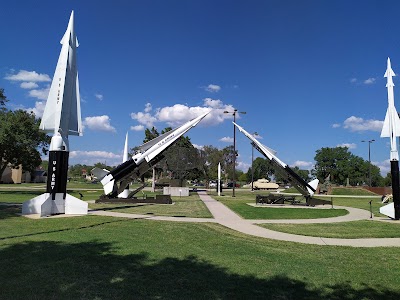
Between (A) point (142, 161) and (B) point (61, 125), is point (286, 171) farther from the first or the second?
(B) point (61, 125)

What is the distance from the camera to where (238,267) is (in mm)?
7117

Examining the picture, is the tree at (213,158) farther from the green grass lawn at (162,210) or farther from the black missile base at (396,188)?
the black missile base at (396,188)

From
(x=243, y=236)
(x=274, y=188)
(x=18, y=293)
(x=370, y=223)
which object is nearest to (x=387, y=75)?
(x=370, y=223)

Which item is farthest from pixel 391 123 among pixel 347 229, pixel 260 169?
pixel 260 169

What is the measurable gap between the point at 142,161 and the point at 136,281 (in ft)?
57.5

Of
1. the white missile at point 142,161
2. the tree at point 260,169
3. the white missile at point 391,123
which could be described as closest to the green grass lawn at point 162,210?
the white missile at point 142,161

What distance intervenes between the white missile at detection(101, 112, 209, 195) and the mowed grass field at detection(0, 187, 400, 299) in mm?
10986

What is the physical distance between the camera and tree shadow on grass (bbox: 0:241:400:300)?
17.5ft

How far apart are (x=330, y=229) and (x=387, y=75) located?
9595 mm

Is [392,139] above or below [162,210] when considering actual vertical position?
above

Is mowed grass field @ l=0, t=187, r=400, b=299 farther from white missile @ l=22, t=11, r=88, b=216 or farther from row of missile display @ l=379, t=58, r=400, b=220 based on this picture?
row of missile display @ l=379, t=58, r=400, b=220

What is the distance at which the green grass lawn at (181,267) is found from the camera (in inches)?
217

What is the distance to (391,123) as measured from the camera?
16969 mm

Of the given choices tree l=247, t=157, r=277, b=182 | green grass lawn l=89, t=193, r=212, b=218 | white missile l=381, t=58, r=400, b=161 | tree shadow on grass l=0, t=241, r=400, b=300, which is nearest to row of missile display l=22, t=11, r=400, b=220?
white missile l=381, t=58, r=400, b=161
